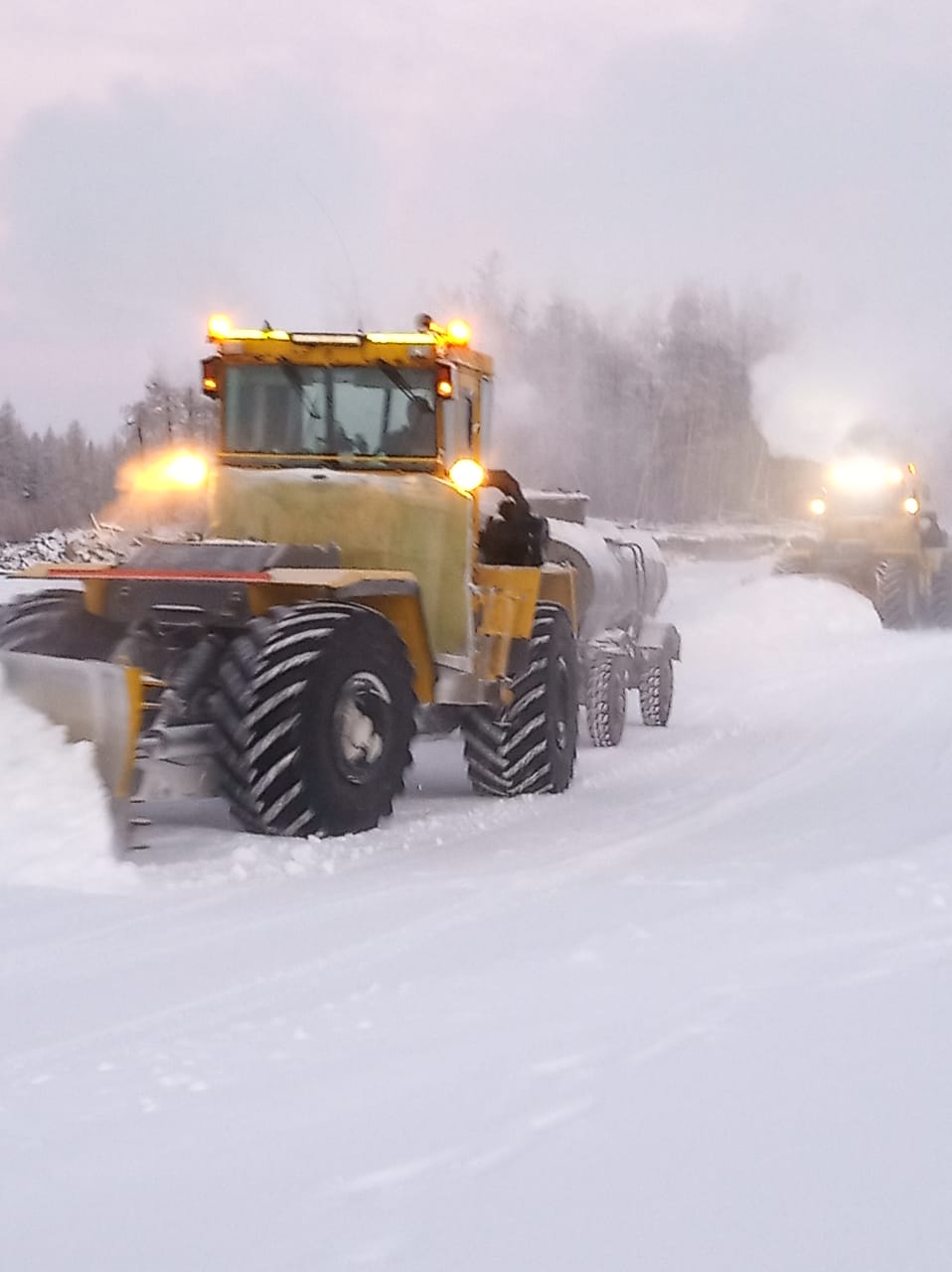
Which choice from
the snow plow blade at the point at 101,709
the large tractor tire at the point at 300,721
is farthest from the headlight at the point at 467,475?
the snow plow blade at the point at 101,709

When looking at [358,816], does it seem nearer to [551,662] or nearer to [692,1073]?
[551,662]

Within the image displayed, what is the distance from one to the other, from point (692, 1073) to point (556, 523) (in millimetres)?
9174

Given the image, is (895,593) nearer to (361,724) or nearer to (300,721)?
(361,724)

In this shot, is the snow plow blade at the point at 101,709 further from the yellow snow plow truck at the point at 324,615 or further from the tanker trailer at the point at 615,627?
the tanker trailer at the point at 615,627

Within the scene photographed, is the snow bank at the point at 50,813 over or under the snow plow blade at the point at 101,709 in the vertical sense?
under

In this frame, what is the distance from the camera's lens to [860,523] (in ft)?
77.4

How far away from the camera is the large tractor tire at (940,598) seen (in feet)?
76.7

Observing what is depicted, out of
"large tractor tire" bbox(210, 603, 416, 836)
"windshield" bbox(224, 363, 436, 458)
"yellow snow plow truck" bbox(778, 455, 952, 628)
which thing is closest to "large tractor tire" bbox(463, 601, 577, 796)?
"windshield" bbox(224, 363, 436, 458)

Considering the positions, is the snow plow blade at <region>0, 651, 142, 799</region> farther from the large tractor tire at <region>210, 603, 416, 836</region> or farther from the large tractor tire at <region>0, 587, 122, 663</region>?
the large tractor tire at <region>0, 587, 122, 663</region>

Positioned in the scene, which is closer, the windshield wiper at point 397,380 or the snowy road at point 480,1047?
the snowy road at point 480,1047

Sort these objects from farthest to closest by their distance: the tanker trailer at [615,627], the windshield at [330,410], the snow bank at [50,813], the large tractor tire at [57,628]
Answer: the tanker trailer at [615,627]
the windshield at [330,410]
the large tractor tire at [57,628]
the snow bank at [50,813]

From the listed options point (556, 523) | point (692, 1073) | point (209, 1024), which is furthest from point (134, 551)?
point (556, 523)

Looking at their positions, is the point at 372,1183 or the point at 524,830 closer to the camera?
the point at 372,1183

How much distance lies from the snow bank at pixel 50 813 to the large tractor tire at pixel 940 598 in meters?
19.3
